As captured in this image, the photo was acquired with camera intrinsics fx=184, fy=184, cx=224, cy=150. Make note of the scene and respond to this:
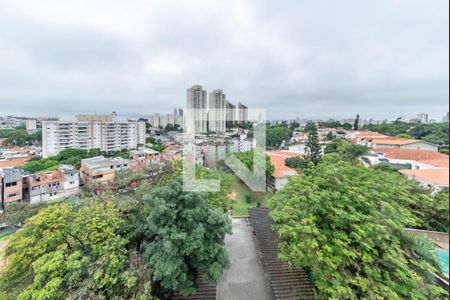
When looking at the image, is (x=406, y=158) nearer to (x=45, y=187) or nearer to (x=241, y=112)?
(x=241, y=112)

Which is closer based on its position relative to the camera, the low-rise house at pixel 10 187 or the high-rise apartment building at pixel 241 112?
the high-rise apartment building at pixel 241 112

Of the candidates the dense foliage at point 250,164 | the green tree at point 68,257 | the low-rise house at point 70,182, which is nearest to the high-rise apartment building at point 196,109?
the dense foliage at point 250,164

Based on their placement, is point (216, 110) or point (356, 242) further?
point (216, 110)

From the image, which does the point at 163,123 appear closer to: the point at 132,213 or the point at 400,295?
the point at 132,213

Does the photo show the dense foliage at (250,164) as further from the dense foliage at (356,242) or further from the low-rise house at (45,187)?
the low-rise house at (45,187)

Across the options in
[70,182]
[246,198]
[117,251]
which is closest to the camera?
[117,251]

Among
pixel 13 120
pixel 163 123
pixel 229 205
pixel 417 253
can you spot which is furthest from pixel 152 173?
pixel 13 120

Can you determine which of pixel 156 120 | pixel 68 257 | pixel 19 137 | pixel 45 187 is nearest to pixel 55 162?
pixel 45 187
